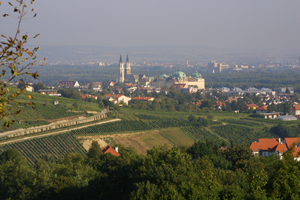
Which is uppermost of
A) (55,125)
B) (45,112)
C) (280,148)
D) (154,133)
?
(45,112)

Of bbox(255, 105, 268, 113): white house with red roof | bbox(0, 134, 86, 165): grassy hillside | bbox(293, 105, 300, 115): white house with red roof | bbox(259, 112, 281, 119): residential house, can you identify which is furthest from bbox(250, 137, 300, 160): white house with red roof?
bbox(293, 105, 300, 115): white house with red roof

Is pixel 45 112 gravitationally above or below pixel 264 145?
above

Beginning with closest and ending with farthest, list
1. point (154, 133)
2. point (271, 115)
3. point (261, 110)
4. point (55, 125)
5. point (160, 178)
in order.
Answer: point (160, 178), point (55, 125), point (154, 133), point (271, 115), point (261, 110)

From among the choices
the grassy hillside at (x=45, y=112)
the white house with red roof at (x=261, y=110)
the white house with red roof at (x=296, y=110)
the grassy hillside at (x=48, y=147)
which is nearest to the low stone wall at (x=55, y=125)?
the grassy hillside at (x=45, y=112)

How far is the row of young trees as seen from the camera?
12.6m

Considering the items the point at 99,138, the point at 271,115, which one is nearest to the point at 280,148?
the point at 99,138

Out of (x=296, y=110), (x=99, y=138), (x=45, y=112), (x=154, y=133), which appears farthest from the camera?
(x=296, y=110)

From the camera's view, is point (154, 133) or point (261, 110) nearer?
point (154, 133)

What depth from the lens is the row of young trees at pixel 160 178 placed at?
1262cm

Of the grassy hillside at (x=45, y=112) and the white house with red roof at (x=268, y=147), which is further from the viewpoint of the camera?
the grassy hillside at (x=45, y=112)

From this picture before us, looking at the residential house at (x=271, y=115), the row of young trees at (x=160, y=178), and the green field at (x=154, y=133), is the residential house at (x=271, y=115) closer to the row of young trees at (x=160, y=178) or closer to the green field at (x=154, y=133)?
the green field at (x=154, y=133)

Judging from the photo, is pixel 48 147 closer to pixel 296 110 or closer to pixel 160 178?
pixel 160 178

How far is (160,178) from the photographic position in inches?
695

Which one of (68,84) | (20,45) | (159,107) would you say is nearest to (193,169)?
(20,45)
